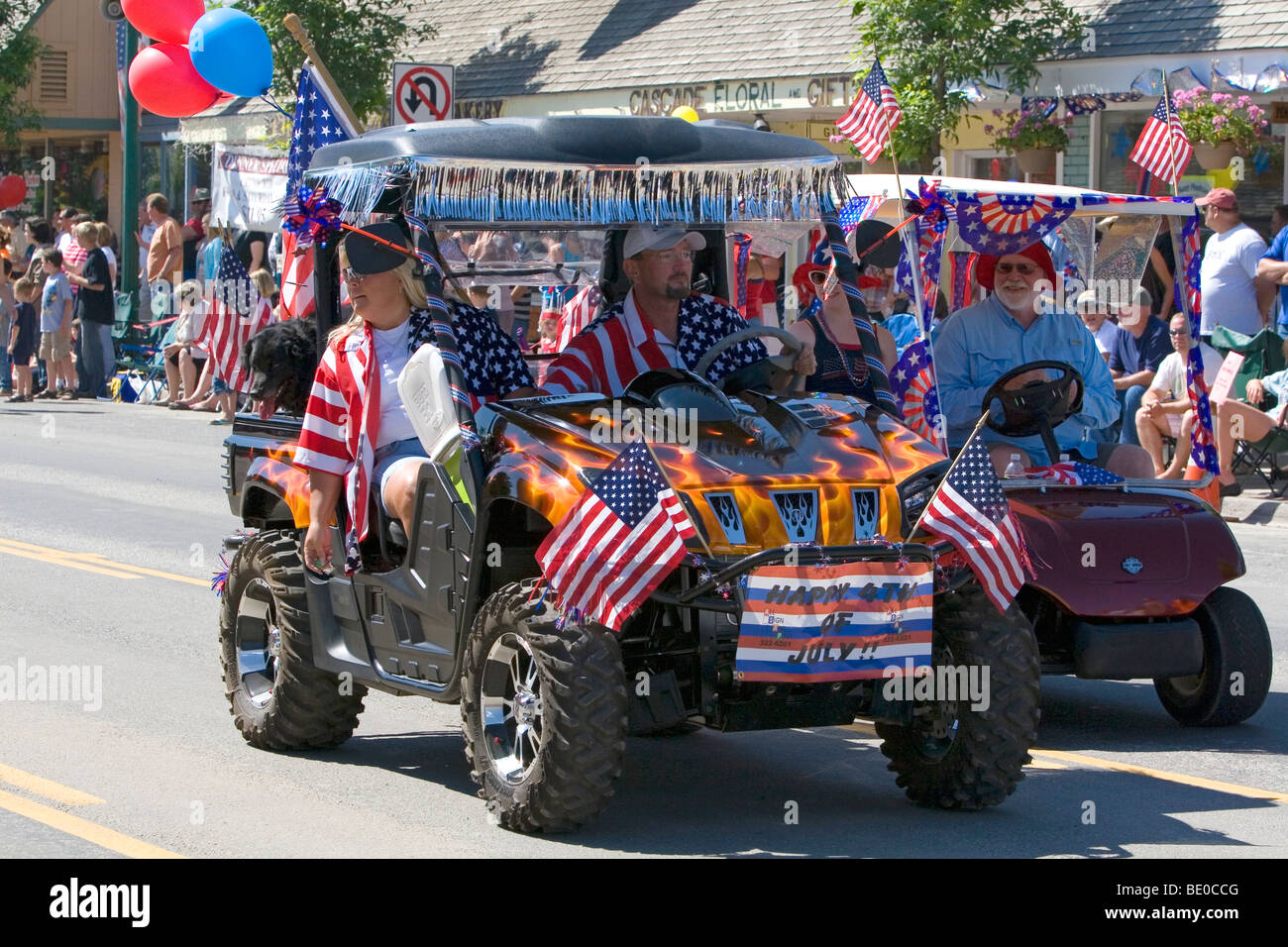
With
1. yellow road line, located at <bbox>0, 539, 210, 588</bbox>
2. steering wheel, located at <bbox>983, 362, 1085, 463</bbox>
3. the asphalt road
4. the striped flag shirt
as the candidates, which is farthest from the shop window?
the striped flag shirt

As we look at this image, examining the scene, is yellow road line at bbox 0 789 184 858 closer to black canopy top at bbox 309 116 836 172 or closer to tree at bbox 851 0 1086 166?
black canopy top at bbox 309 116 836 172

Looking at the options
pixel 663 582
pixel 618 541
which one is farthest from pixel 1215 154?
pixel 618 541

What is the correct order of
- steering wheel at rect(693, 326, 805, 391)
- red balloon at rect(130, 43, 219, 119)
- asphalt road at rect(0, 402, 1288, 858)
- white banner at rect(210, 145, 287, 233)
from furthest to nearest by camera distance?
1. white banner at rect(210, 145, 287, 233)
2. red balloon at rect(130, 43, 219, 119)
3. steering wheel at rect(693, 326, 805, 391)
4. asphalt road at rect(0, 402, 1288, 858)

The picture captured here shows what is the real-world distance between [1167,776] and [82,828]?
3706 mm

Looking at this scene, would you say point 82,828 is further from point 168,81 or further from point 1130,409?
point 1130,409

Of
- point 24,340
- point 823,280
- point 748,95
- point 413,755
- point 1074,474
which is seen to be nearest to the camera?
point 413,755

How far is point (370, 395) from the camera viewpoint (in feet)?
22.3

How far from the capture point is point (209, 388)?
76.8 ft

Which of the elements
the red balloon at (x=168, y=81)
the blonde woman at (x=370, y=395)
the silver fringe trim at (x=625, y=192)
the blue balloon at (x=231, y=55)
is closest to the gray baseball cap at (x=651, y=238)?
the silver fringe trim at (x=625, y=192)


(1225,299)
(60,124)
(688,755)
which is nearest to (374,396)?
(688,755)

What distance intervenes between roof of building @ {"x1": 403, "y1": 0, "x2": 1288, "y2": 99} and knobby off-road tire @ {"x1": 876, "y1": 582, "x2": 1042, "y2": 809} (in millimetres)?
13369

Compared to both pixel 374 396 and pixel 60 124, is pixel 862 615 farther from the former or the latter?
pixel 60 124

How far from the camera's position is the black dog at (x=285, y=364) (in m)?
7.54

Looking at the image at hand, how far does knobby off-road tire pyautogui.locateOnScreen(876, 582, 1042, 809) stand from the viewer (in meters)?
6.10
